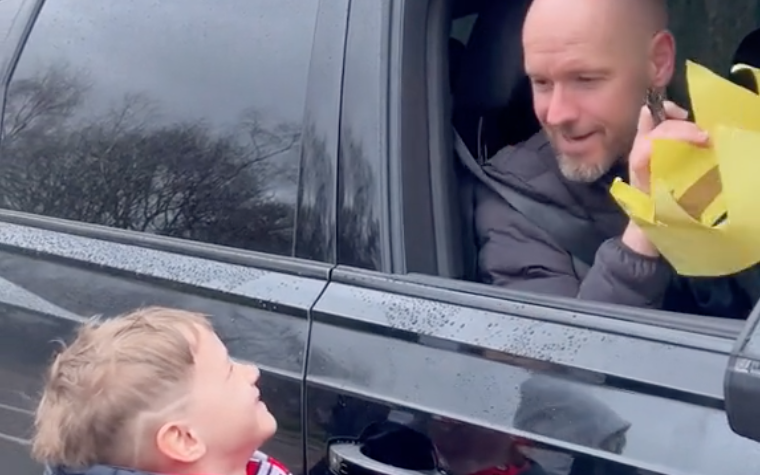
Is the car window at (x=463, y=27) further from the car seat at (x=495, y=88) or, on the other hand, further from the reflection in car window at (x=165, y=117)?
the reflection in car window at (x=165, y=117)

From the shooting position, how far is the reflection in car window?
232 cm

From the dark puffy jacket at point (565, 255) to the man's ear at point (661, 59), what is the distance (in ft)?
0.58

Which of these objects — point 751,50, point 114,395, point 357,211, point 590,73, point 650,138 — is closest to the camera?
point 114,395

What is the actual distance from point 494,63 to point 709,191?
0.75 m

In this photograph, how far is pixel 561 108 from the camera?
7.40ft

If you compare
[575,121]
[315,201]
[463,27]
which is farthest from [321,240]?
[463,27]

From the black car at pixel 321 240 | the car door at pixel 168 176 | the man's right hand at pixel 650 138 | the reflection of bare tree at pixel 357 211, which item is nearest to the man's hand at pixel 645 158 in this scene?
the man's right hand at pixel 650 138

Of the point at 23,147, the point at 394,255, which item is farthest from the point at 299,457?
the point at 23,147

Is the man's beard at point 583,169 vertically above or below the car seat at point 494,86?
below

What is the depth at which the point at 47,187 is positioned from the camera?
2.77 metres

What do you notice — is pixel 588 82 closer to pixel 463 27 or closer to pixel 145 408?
pixel 463 27

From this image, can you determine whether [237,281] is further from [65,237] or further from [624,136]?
[624,136]

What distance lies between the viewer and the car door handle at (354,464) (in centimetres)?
193

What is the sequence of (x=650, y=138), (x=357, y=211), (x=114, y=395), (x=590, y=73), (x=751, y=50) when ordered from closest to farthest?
(x=114, y=395) → (x=650, y=138) → (x=357, y=211) → (x=590, y=73) → (x=751, y=50)
